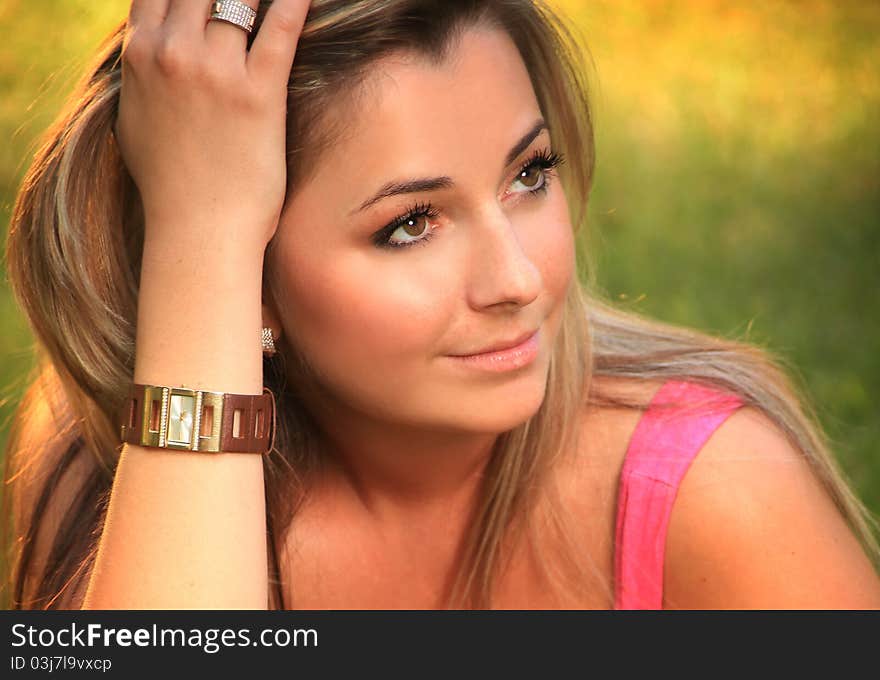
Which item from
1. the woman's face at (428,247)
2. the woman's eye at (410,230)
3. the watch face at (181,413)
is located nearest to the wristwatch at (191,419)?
the watch face at (181,413)

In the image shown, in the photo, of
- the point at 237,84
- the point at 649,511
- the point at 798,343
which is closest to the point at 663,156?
the point at 798,343

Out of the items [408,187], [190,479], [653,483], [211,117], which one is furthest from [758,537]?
[211,117]

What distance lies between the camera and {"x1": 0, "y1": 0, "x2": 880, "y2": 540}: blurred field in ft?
19.8

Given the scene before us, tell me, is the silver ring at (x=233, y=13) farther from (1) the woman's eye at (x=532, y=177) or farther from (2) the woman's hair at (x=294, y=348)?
(1) the woman's eye at (x=532, y=177)

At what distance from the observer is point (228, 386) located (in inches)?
107

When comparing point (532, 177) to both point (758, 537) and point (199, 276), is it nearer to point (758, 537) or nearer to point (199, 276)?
point (199, 276)

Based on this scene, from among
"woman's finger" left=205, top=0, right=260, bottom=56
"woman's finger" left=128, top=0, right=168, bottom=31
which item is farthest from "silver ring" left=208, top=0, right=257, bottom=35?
"woman's finger" left=128, top=0, right=168, bottom=31

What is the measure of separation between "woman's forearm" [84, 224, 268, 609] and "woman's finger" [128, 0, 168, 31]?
0.42m

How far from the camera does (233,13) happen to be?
2662mm

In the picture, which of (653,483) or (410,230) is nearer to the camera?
(410,230)

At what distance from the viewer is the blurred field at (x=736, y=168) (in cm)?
602

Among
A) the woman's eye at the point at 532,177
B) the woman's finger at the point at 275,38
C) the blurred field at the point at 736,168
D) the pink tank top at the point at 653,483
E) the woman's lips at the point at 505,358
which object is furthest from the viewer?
the blurred field at the point at 736,168

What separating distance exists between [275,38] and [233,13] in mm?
101

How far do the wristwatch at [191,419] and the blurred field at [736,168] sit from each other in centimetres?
297
